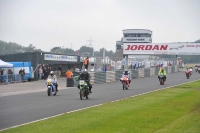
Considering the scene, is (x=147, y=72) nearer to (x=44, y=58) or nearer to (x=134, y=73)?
(x=134, y=73)

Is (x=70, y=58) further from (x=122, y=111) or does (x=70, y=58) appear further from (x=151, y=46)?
(x=122, y=111)

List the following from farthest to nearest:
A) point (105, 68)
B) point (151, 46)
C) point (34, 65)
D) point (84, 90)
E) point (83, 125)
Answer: point (151, 46)
point (34, 65)
point (105, 68)
point (84, 90)
point (83, 125)

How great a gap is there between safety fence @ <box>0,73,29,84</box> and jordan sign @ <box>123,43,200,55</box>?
40347 millimetres

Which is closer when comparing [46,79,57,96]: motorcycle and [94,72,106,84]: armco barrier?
[46,79,57,96]: motorcycle

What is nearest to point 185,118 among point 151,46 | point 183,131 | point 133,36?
point 183,131

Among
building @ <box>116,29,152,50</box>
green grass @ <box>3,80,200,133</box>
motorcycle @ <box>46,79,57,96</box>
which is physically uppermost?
building @ <box>116,29,152,50</box>

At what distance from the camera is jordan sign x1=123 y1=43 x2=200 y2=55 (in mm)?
78250

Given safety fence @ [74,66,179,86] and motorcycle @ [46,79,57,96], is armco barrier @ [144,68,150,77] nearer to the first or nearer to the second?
Answer: safety fence @ [74,66,179,86]

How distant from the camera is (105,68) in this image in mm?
44094

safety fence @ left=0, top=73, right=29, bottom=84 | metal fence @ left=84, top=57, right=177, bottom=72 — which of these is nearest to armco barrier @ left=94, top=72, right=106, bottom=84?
metal fence @ left=84, top=57, right=177, bottom=72

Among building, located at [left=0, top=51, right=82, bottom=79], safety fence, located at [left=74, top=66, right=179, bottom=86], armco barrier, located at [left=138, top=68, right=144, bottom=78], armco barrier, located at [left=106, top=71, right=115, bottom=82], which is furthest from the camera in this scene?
armco barrier, located at [left=138, top=68, right=144, bottom=78]

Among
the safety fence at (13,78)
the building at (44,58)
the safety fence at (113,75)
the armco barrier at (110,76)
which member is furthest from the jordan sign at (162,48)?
the safety fence at (13,78)

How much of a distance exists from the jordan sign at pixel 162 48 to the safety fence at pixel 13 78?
4035 centimetres

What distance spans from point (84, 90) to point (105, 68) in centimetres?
2145
